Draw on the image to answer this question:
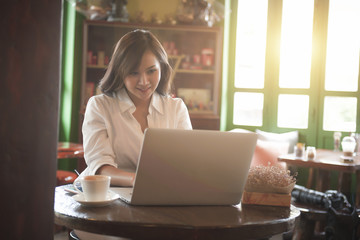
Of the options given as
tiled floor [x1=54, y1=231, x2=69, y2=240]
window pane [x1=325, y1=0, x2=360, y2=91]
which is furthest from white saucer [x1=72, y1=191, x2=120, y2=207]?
window pane [x1=325, y1=0, x2=360, y2=91]

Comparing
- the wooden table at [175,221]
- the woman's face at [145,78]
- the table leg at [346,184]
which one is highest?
the woman's face at [145,78]

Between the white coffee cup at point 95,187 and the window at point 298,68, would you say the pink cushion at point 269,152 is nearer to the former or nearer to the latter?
the window at point 298,68

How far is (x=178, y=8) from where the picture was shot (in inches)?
181

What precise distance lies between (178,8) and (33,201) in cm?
425

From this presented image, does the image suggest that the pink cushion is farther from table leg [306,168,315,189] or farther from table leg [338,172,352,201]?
table leg [338,172,352,201]

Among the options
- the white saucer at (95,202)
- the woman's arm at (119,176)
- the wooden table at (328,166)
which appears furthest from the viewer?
the wooden table at (328,166)

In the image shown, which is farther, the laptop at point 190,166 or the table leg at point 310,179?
the table leg at point 310,179

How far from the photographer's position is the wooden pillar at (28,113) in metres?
0.52

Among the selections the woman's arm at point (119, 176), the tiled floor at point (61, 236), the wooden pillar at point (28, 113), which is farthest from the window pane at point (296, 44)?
the wooden pillar at point (28, 113)

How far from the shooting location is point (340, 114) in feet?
15.5

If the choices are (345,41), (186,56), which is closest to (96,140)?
(186,56)

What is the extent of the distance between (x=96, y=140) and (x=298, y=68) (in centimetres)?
357

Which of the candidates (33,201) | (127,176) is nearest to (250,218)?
(127,176)

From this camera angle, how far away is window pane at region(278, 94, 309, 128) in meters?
4.85
